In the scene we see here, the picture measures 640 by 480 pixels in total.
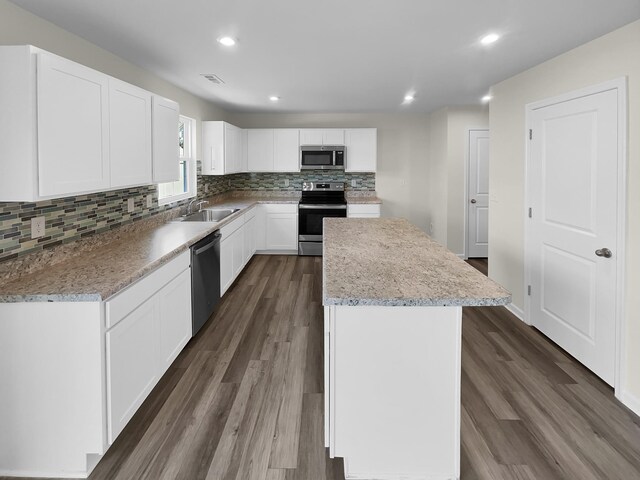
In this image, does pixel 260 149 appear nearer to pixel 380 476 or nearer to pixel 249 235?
pixel 249 235

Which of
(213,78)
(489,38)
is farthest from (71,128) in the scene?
(489,38)

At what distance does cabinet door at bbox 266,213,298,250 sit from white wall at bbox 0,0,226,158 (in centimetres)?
267

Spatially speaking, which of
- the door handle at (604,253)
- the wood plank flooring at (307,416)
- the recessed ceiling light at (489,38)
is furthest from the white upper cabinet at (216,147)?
the door handle at (604,253)

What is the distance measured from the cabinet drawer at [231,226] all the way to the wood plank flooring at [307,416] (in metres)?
1.07

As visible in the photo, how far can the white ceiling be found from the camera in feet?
8.07

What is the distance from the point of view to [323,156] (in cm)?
711

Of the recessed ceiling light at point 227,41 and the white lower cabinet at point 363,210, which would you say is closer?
the recessed ceiling light at point 227,41

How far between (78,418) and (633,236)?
3147 millimetres

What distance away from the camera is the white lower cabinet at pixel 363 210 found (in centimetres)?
695

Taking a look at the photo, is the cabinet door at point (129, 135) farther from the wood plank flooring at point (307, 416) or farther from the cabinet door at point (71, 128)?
the wood plank flooring at point (307, 416)

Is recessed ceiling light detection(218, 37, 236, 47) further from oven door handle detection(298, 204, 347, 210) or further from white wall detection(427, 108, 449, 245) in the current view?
white wall detection(427, 108, 449, 245)

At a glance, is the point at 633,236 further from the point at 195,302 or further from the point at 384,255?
the point at 195,302

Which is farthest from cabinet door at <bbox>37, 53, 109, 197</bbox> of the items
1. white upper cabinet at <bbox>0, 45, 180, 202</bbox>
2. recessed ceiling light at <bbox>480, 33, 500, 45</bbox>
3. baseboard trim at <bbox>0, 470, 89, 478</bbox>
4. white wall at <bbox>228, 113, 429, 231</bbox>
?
white wall at <bbox>228, 113, 429, 231</bbox>

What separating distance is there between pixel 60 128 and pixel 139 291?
890mm
